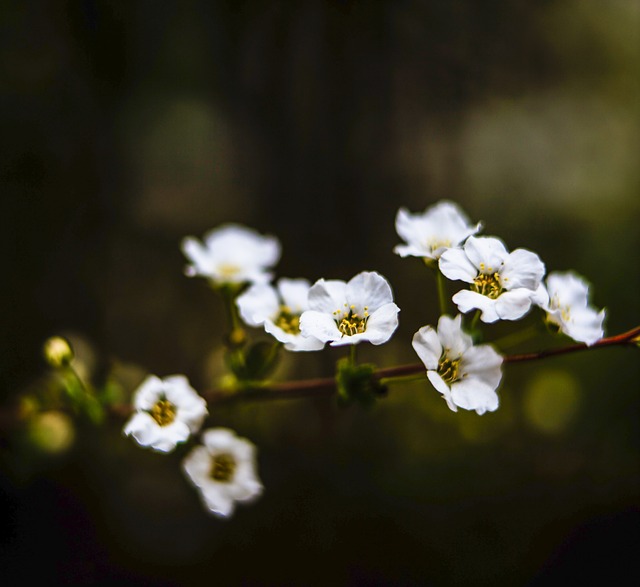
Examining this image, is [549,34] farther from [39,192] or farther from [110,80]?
[39,192]

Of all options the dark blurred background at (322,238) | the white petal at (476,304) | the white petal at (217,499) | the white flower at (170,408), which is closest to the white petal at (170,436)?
the white flower at (170,408)

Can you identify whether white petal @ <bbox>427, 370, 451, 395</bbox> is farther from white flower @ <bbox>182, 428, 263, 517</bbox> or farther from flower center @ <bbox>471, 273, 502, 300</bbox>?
white flower @ <bbox>182, 428, 263, 517</bbox>

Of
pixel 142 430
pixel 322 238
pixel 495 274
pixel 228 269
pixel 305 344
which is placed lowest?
pixel 142 430

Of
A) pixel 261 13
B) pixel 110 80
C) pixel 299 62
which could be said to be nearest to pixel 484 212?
pixel 299 62

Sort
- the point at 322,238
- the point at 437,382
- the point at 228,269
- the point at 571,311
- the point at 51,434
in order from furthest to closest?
the point at 322,238 → the point at 51,434 → the point at 228,269 → the point at 571,311 → the point at 437,382

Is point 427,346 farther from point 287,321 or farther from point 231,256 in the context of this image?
point 231,256

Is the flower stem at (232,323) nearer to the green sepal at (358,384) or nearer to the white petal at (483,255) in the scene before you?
the green sepal at (358,384)

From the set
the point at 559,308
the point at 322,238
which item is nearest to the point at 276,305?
the point at 559,308
